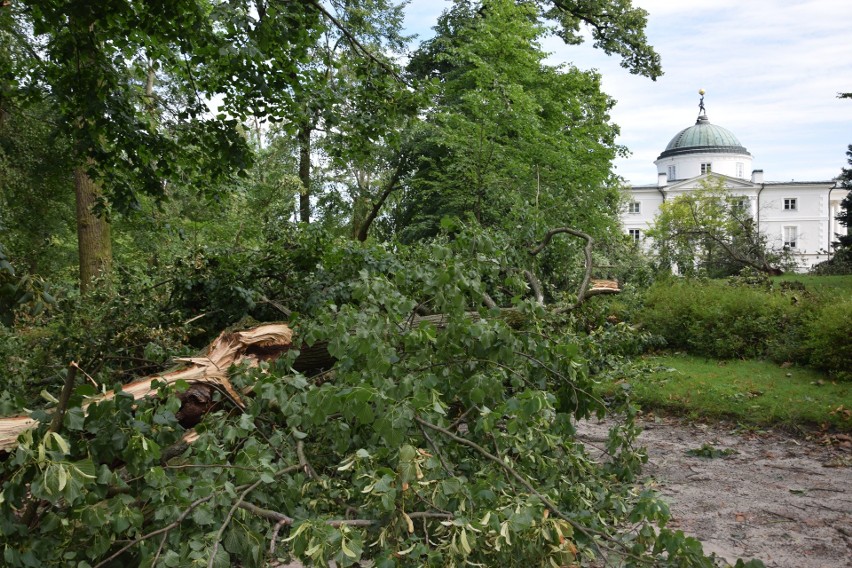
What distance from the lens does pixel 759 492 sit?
5688 mm

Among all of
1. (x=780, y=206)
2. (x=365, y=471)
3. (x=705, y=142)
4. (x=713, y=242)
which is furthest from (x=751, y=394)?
(x=705, y=142)

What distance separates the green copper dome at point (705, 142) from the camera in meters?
74.8

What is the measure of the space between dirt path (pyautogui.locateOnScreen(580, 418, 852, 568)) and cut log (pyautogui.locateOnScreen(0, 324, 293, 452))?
7.11 feet

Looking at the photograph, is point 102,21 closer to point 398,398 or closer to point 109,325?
point 109,325

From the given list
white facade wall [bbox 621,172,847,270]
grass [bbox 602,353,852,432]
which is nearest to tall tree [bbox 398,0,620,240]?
grass [bbox 602,353,852,432]

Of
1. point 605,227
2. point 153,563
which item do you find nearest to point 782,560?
point 153,563

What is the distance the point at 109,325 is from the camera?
20.5 feet

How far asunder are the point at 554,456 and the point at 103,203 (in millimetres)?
6207

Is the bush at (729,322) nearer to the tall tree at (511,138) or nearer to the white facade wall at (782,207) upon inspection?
the tall tree at (511,138)

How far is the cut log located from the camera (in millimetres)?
3410

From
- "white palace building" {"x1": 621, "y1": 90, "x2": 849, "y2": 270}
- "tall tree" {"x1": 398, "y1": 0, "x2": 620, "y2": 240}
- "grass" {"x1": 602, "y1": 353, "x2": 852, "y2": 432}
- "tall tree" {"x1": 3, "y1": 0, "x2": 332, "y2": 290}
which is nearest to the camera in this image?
"tall tree" {"x1": 3, "y1": 0, "x2": 332, "y2": 290}

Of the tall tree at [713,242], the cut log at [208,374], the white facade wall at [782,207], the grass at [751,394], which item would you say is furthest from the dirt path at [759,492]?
the white facade wall at [782,207]

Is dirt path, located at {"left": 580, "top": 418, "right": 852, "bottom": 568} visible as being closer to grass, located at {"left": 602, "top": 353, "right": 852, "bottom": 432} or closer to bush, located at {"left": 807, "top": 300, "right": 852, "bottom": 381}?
grass, located at {"left": 602, "top": 353, "right": 852, "bottom": 432}

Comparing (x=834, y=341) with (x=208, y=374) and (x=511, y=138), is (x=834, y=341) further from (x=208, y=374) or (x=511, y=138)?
(x=511, y=138)
